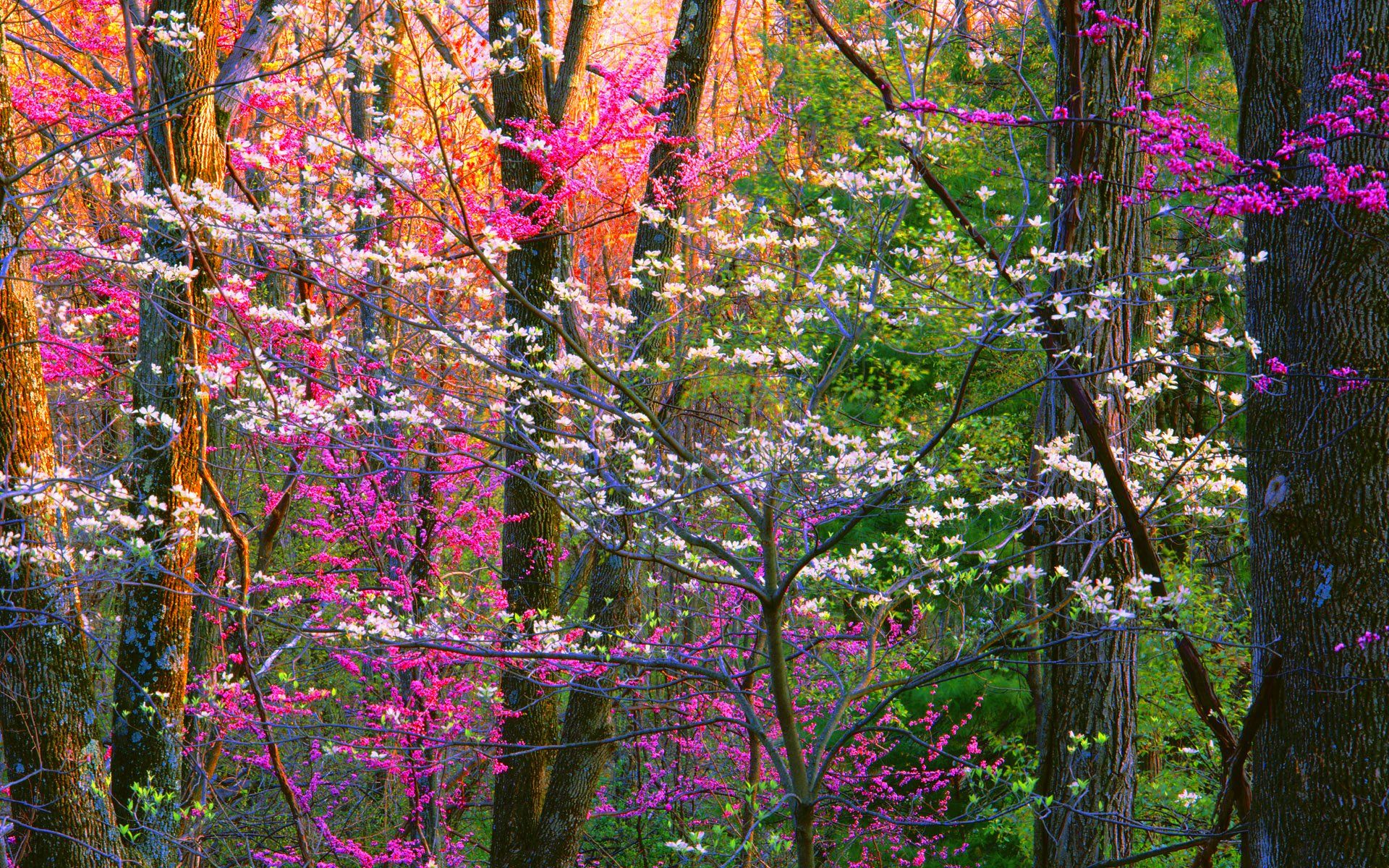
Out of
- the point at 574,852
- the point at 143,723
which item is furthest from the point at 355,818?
the point at 143,723

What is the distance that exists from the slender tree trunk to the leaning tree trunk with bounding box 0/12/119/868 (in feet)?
8.49

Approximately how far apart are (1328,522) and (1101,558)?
1308mm

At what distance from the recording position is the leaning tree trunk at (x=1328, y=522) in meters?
2.95

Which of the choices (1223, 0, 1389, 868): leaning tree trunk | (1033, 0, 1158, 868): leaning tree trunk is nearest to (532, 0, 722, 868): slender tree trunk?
(1033, 0, 1158, 868): leaning tree trunk

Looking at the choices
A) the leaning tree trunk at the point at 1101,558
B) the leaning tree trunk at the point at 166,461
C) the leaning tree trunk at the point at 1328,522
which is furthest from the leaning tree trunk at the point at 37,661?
the leaning tree trunk at the point at 1328,522

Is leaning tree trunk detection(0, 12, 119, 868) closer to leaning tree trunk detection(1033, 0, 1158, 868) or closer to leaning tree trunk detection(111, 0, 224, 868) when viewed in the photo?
leaning tree trunk detection(111, 0, 224, 868)

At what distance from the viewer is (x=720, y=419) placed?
20.5 ft

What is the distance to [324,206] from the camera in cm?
391

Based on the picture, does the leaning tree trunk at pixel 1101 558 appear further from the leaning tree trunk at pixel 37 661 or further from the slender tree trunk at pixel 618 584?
the leaning tree trunk at pixel 37 661

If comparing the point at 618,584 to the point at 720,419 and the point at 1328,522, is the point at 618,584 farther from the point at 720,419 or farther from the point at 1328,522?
the point at 1328,522

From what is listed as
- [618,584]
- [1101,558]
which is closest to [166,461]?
[618,584]

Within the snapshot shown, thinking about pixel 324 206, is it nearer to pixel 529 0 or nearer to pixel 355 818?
pixel 529 0

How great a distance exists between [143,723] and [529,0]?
4.78 meters

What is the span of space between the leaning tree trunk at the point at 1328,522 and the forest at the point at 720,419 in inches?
0.6
